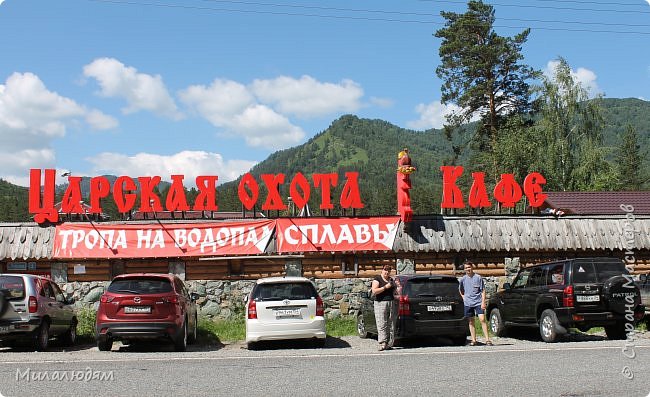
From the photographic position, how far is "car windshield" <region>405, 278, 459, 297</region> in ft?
48.0

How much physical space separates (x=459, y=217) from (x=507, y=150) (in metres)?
23.1

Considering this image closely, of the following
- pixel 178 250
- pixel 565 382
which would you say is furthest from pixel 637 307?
pixel 178 250

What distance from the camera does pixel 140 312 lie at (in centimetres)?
1390

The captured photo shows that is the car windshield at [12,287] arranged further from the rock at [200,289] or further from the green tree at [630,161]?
the green tree at [630,161]

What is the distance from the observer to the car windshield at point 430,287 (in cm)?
1463

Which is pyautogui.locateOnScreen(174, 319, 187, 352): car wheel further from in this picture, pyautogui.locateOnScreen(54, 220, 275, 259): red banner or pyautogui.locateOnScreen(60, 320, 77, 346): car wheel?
pyautogui.locateOnScreen(54, 220, 275, 259): red banner

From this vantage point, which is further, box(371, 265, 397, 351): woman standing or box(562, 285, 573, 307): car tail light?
box(562, 285, 573, 307): car tail light

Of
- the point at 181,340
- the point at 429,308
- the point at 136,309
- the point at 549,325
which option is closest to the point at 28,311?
the point at 136,309

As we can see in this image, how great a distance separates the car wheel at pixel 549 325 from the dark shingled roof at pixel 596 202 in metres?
16.0

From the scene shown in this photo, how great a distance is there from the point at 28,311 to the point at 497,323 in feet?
37.3

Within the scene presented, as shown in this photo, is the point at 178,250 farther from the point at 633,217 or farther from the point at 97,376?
the point at 633,217

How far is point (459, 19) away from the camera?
48.9 metres

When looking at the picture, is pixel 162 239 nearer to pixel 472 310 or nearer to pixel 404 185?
pixel 404 185

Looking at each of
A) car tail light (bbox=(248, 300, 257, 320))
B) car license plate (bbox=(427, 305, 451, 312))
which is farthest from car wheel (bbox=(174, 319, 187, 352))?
car license plate (bbox=(427, 305, 451, 312))
